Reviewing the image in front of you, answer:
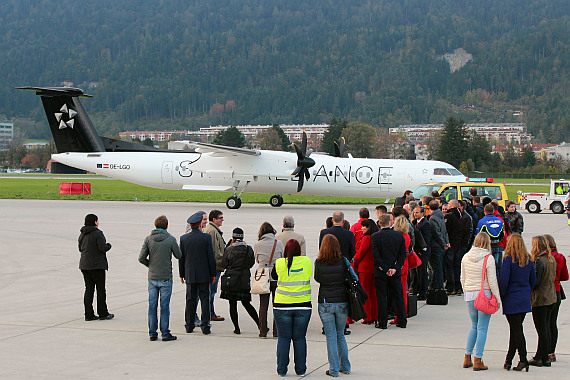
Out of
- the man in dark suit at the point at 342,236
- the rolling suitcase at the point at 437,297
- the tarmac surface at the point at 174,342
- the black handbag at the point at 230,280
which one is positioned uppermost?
the man in dark suit at the point at 342,236

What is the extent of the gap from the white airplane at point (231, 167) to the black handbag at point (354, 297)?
26316 millimetres

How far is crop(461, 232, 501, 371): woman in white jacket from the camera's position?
8000 millimetres

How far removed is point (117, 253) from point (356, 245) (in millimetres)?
8984

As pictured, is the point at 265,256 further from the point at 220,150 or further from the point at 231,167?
the point at 231,167

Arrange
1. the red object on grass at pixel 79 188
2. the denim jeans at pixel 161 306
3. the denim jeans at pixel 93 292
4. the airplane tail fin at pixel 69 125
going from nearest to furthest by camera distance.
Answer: the denim jeans at pixel 161 306, the denim jeans at pixel 93 292, the airplane tail fin at pixel 69 125, the red object on grass at pixel 79 188

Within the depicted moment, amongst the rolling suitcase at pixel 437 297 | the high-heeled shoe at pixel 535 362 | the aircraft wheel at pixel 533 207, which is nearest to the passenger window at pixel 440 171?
the aircraft wheel at pixel 533 207

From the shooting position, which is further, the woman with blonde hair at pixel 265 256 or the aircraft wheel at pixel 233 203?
the aircraft wheel at pixel 233 203

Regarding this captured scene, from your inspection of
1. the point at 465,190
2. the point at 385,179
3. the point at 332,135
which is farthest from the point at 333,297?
the point at 332,135

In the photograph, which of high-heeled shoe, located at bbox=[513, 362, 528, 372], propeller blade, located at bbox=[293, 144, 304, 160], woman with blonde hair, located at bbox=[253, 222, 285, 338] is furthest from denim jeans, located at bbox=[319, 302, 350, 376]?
propeller blade, located at bbox=[293, 144, 304, 160]

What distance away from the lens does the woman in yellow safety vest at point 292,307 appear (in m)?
7.79

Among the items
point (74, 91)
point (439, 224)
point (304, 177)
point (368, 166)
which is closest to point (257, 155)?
point (304, 177)

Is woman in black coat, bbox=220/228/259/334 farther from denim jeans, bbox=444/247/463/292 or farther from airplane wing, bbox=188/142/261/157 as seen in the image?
airplane wing, bbox=188/142/261/157

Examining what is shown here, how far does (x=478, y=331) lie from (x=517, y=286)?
703 millimetres

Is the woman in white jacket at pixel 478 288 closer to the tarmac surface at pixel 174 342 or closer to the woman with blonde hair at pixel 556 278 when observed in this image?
the tarmac surface at pixel 174 342
